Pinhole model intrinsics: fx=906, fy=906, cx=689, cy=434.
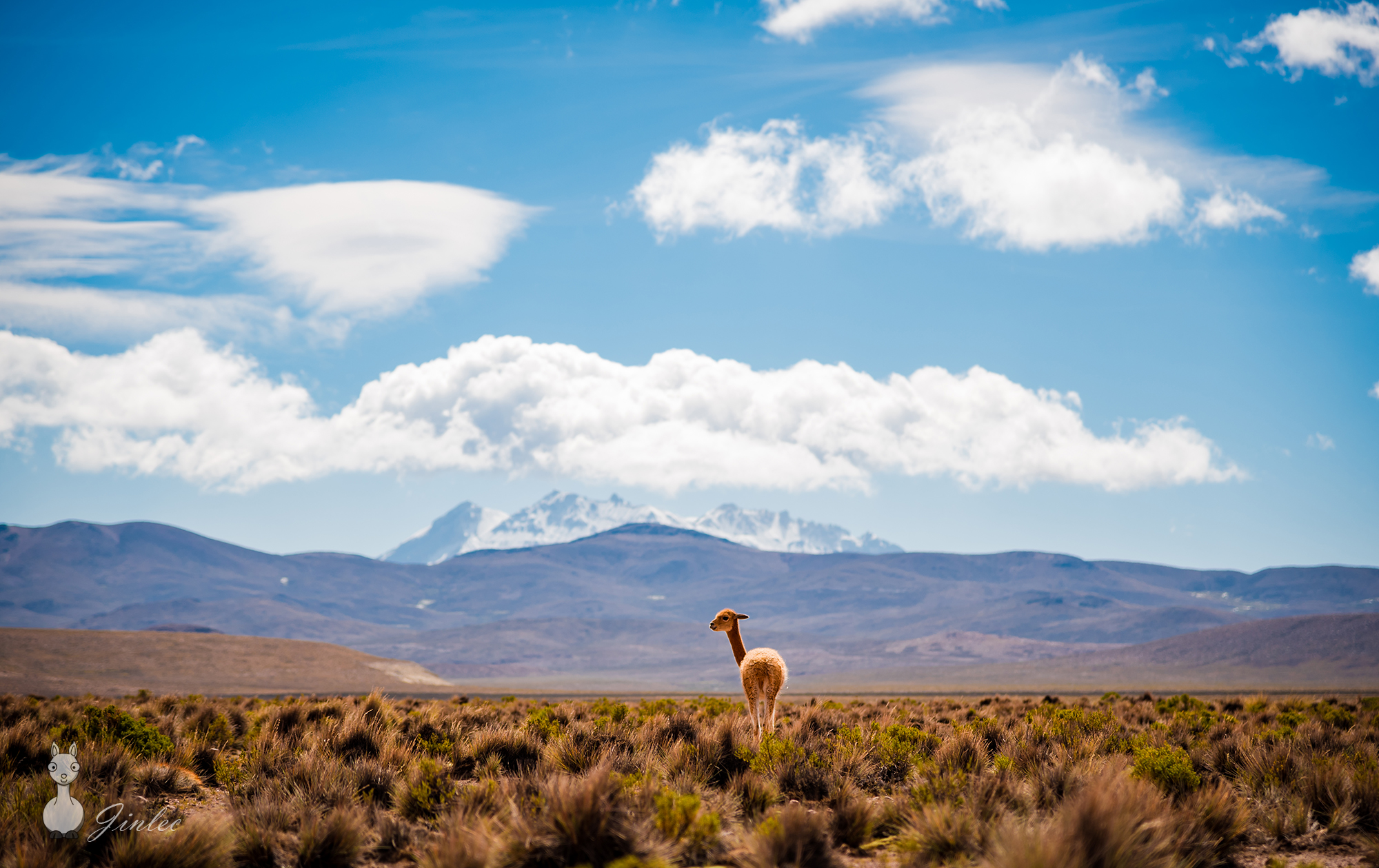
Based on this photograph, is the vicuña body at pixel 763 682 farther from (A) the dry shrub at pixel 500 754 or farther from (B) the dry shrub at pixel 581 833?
(B) the dry shrub at pixel 581 833

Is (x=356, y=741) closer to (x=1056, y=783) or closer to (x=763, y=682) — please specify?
(x=763, y=682)

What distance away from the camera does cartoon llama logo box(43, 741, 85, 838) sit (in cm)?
768

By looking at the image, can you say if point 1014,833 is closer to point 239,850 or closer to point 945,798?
point 945,798

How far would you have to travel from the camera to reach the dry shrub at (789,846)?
24.8 ft

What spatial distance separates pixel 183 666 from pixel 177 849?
9236 centimetres

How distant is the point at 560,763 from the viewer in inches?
463

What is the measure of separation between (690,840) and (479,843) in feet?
6.12

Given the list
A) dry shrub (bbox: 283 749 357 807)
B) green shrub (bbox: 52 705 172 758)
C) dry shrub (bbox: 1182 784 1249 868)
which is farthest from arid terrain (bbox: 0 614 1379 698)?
dry shrub (bbox: 1182 784 1249 868)

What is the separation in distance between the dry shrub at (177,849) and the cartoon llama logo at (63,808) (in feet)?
1.42

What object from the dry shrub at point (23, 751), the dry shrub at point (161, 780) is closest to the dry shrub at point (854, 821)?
the dry shrub at point (161, 780)

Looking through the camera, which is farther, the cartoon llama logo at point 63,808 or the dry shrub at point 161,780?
the dry shrub at point 161,780

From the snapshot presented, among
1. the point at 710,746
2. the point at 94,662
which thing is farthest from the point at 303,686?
the point at 710,746

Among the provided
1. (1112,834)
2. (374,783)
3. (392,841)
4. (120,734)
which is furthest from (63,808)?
(1112,834)

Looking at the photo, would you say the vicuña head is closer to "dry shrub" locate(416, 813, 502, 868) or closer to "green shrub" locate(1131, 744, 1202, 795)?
"dry shrub" locate(416, 813, 502, 868)
